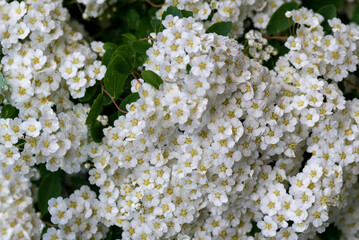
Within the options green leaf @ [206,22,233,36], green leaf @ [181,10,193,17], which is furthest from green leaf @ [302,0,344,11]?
green leaf @ [181,10,193,17]

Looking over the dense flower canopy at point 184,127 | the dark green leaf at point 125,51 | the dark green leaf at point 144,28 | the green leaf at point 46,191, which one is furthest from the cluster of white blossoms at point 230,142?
the dark green leaf at point 144,28

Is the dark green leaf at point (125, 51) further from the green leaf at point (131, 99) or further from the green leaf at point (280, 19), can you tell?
the green leaf at point (280, 19)

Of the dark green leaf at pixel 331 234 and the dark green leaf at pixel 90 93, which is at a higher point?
the dark green leaf at pixel 90 93

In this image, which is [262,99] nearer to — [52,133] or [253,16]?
[253,16]

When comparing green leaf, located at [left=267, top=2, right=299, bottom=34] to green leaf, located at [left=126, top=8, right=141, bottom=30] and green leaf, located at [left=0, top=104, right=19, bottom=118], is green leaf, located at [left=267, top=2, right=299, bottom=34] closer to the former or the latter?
green leaf, located at [left=126, top=8, right=141, bottom=30]

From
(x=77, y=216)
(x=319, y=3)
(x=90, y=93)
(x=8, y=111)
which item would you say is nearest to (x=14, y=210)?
(x=77, y=216)


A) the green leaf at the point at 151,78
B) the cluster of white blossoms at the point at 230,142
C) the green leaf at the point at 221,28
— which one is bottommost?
the cluster of white blossoms at the point at 230,142

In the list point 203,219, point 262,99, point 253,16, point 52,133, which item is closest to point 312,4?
point 253,16
